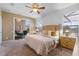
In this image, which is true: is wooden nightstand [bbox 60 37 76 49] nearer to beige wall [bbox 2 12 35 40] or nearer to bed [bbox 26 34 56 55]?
bed [bbox 26 34 56 55]

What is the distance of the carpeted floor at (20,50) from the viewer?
5.87ft

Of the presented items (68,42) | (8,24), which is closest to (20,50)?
(8,24)

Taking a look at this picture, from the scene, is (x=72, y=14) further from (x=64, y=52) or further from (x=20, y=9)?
(x=20, y=9)

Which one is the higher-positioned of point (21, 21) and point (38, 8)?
point (38, 8)

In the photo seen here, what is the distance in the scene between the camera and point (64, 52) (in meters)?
1.80

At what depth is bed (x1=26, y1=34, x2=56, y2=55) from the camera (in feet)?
5.84

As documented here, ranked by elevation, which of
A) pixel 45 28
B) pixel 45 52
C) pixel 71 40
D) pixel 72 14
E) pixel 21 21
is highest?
pixel 72 14

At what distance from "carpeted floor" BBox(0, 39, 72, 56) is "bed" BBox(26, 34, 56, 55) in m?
0.08

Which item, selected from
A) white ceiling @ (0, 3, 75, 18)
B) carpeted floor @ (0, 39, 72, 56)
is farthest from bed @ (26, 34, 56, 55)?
white ceiling @ (0, 3, 75, 18)

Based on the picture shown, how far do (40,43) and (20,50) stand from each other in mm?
371

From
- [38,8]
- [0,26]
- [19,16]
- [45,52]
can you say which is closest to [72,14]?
[38,8]

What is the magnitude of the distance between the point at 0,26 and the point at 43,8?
0.81 meters

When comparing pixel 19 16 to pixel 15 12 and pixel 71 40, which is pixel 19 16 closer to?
pixel 15 12

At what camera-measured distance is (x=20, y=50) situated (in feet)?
5.93
